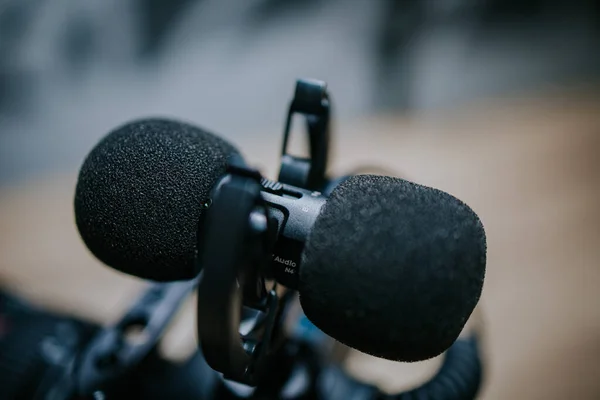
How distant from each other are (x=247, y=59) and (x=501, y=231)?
825 millimetres

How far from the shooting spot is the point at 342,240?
0.46m

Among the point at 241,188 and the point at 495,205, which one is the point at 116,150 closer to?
the point at 241,188

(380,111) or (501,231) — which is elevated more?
(380,111)

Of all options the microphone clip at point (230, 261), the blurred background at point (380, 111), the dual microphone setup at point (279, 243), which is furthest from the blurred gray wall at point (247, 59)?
the microphone clip at point (230, 261)

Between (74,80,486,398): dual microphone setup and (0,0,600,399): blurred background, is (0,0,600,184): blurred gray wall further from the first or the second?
(74,80,486,398): dual microphone setup

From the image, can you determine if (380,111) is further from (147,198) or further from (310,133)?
(147,198)

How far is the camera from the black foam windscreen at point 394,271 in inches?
17.5

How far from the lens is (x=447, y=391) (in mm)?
586

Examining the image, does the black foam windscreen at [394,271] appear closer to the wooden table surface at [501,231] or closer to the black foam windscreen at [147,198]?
the black foam windscreen at [147,198]

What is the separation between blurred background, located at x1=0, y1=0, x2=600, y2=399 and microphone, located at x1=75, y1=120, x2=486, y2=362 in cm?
48

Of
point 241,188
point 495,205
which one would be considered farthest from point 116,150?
point 495,205

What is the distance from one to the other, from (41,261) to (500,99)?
137 centimetres

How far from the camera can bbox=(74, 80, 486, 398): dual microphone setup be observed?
441mm

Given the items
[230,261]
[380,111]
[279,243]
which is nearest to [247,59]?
[380,111]
